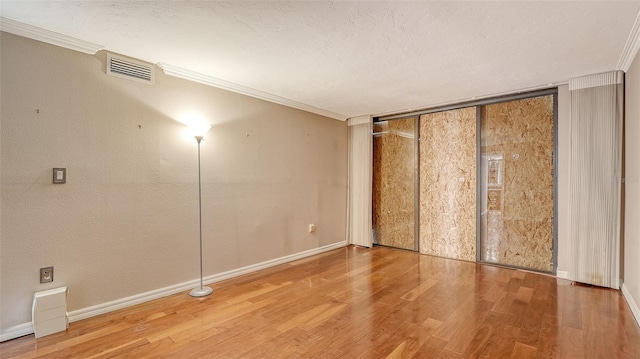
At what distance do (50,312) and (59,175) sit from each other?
1.15 meters

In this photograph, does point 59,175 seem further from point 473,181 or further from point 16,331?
point 473,181

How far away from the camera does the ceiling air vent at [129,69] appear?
115 inches

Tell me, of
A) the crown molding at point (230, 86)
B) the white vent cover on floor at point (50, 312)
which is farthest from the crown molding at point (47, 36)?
the white vent cover on floor at point (50, 312)

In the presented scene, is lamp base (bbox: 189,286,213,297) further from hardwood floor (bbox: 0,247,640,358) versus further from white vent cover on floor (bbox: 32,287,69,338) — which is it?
white vent cover on floor (bbox: 32,287,69,338)

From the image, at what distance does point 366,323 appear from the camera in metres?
2.68

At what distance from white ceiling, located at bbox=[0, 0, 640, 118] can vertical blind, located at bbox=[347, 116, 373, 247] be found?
6.44 ft

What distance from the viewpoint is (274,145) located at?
4.49 meters

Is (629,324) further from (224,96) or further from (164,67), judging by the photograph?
(164,67)

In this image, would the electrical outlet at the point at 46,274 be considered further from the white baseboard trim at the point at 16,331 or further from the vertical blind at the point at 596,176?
the vertical blind at the point at 596,176

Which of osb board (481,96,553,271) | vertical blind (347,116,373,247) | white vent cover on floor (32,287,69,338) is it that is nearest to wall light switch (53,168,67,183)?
white vent cover on floor (32,287,69,338)

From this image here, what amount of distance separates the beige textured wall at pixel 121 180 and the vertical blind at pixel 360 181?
1647 millimetres

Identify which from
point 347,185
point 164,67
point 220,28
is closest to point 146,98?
point 164,67

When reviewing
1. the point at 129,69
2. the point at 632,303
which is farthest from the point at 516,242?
the point at 129,69

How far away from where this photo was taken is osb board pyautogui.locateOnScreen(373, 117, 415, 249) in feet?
17.7
